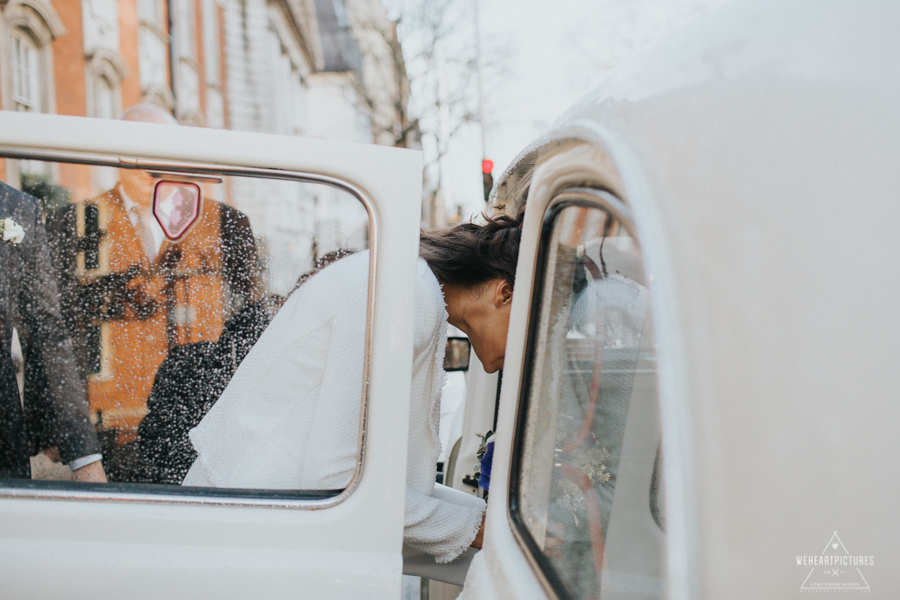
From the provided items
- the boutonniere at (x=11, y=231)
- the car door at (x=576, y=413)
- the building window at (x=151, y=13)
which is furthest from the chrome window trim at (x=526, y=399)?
the building window at (x=151, y=13)

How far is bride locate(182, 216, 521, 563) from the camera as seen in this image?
1.26 metres

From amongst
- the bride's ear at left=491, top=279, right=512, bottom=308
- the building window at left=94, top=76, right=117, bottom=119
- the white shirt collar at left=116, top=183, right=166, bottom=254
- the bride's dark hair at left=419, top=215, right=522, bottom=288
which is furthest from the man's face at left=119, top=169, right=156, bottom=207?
the building window at left=94, top=76, right=117, bottom=119

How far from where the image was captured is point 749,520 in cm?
58

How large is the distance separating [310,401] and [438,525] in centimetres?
40

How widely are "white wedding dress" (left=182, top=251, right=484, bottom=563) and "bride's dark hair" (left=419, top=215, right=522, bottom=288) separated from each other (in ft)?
1.11

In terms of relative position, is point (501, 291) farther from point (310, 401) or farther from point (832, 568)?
point (832, 568)

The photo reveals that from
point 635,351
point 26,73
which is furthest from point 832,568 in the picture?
point 26,73

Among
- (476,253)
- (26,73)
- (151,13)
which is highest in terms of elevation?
(151,13)

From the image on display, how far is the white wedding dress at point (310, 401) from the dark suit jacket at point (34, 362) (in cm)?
27

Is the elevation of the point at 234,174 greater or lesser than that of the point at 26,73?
lesser

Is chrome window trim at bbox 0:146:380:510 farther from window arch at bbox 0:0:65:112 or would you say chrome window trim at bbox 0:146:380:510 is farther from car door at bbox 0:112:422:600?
window arch at bbox 0:0:65:112

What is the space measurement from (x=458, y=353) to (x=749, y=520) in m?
2.71

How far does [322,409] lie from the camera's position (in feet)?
4.17

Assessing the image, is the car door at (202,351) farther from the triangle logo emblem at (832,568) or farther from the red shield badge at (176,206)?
the triangle logo emblem at (832,568)
